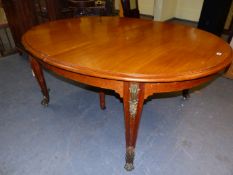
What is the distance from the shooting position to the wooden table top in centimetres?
87

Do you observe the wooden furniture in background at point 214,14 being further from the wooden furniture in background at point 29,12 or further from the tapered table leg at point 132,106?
the tapered table leg at point 132,106

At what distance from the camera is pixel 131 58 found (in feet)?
3.25

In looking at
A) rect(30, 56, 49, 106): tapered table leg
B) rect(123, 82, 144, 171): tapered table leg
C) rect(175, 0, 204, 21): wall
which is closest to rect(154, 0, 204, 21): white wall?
rect(175, 0, 204, 21): wall

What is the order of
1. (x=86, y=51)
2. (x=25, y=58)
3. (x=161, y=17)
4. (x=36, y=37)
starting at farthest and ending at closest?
(x=161, y=17), (x=25, y=58), (x=36, y=37), (x=86, y=51)

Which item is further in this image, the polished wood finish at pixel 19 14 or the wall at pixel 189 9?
the wall at pixel 189 9

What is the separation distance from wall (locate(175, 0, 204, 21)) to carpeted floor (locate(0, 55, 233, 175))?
9.74ft

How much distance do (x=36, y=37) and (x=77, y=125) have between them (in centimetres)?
77

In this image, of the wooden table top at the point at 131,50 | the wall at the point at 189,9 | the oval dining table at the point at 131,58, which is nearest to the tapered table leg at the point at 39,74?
the oval dining table at the point at 131,58

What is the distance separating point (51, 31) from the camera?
1389 mm

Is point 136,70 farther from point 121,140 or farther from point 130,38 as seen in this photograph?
point 121,140

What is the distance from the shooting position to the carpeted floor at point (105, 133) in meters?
1.26

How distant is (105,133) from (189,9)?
13.7ft

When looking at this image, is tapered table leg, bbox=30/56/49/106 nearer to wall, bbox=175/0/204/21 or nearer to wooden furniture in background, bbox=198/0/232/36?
wooden furniture in background, bbox=198/0/232/36

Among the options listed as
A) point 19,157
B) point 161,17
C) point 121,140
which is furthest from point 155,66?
point 161,17
